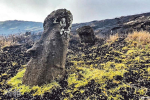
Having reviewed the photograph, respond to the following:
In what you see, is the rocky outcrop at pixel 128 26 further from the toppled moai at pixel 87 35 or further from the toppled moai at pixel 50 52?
the toppled moai at pixel 50 52

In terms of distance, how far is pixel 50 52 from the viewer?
559cm

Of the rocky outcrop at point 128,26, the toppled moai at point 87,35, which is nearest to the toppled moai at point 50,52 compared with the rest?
the toppled moai at point 87,35

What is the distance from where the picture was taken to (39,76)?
518cm

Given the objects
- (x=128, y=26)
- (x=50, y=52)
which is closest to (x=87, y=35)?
(x=128, y=26)

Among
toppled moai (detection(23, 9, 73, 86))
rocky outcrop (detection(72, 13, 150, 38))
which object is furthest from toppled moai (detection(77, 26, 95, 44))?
toppled moai (detection(23, 9, 73, 86))

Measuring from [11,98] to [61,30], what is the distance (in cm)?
332

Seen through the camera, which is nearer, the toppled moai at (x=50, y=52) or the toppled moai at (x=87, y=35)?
the toppled moai at (x=50, y=52)

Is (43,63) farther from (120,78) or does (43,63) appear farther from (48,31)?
(120,78)

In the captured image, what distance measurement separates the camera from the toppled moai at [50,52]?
527 centimetres

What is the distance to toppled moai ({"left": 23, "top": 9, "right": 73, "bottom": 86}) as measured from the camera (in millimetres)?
5266

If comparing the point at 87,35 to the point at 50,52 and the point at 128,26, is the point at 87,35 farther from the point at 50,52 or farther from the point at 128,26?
the point at 50,52

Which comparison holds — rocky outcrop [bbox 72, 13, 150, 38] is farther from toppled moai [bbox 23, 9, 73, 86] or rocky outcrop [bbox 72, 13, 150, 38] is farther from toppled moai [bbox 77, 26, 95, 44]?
toppled moai [bbox 23, 9, 73, 86]

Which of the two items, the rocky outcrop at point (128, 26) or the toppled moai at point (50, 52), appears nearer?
the toppled moai at point (50, 52)

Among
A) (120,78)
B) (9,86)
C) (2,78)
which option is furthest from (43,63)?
(120,78)
